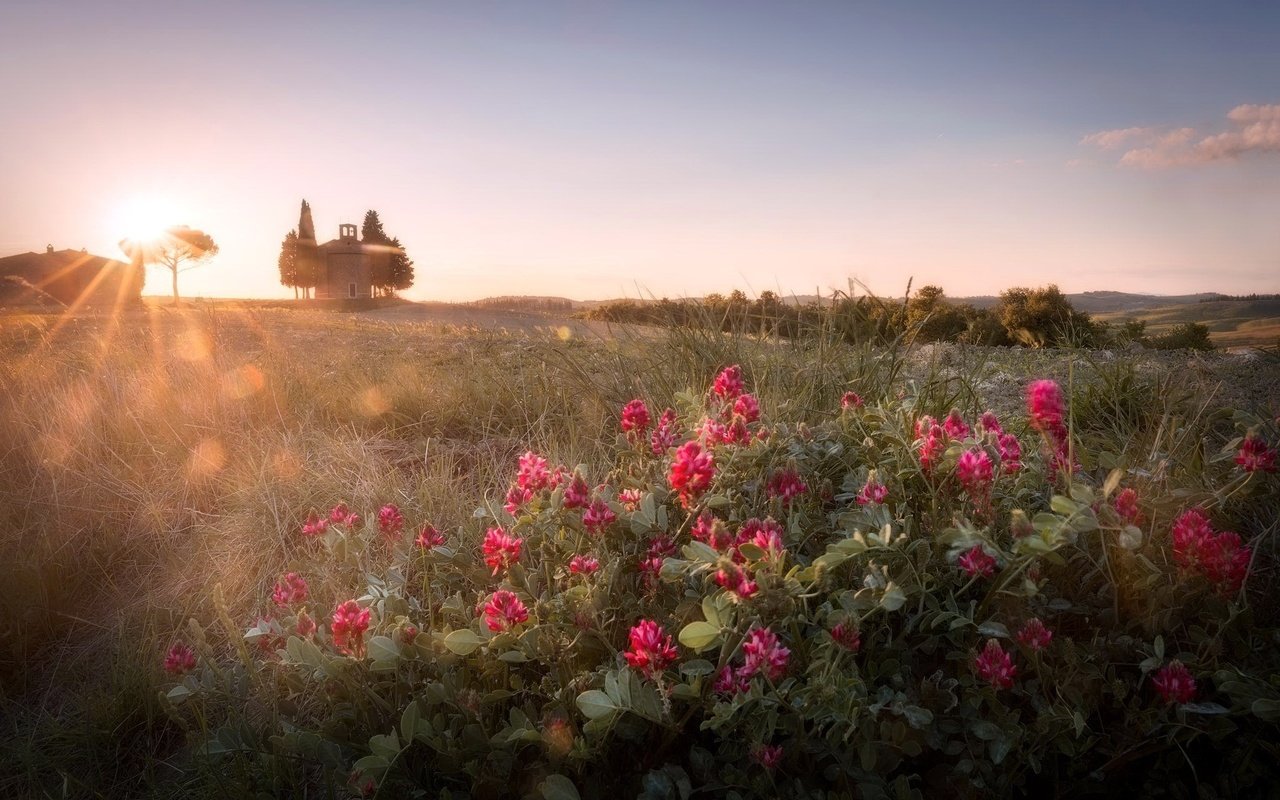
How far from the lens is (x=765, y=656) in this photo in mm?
1236

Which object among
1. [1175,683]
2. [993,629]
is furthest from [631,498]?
[1175,683]

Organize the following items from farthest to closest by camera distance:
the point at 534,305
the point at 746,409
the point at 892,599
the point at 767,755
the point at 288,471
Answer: the point at 534,305 < the point at 288,471 < the point at 746,409 < the point at 767,755 < the point at 892,599

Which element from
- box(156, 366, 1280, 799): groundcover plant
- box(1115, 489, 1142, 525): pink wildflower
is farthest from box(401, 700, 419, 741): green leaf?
box(1115, 489, 1142, 525): pink wildflower

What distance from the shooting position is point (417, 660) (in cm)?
168

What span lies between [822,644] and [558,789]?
56cm

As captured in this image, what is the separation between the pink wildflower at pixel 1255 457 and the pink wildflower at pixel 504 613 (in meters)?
1.51

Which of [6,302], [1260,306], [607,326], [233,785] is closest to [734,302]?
[607,326]

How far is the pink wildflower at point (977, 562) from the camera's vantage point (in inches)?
52.9

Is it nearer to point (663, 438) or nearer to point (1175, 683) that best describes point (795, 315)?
point (663, 438)

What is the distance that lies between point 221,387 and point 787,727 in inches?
183

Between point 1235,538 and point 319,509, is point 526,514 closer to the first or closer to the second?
point 1235,538

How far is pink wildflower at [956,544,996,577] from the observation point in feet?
4.41

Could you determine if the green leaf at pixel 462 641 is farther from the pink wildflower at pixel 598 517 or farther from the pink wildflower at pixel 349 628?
the pink wildflower at pixel 598 517

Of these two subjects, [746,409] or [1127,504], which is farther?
[746,409]
